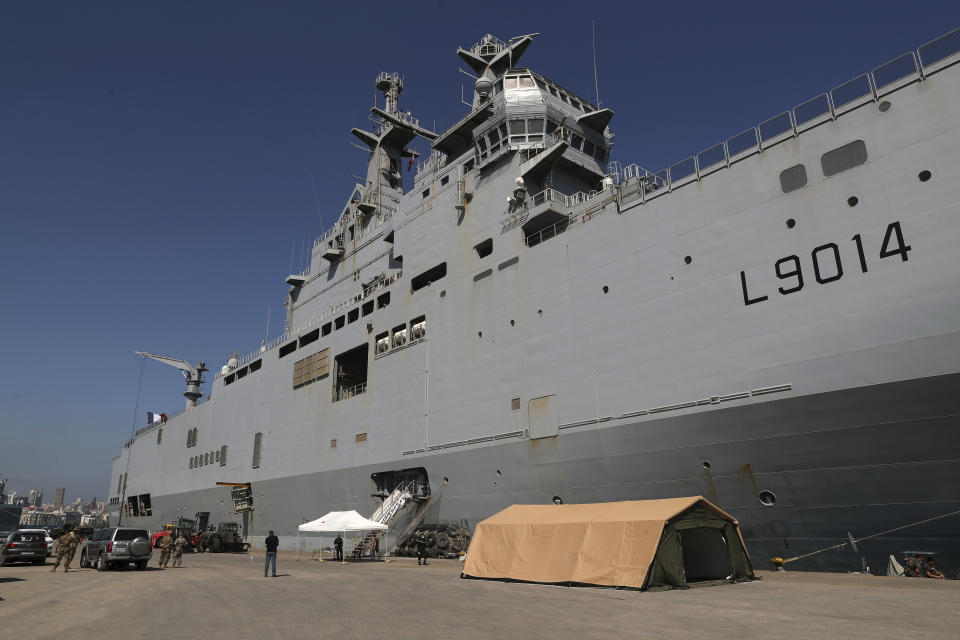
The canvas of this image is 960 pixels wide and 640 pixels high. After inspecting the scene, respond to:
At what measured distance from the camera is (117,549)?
18.7 metres

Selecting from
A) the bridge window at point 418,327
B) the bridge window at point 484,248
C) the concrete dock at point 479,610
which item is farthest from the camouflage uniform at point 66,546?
the bridge window at point 484,248

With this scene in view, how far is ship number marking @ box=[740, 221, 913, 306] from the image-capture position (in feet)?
40.9

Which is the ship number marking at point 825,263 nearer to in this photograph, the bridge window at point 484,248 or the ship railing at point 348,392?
the bridge window at point 484,248

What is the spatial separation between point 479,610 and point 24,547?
2008 centimetres

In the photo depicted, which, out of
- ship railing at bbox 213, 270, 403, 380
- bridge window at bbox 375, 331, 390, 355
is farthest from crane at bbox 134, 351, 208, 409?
bridge window at bbox 375, 331, 390, 355

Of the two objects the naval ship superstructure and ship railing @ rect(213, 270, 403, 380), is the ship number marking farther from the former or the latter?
ship railing @ rect(213, 270, 403, 380)

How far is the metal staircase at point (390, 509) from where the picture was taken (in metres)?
23.1

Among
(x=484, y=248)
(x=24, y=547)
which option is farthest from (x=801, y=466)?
(x=24, y=547)

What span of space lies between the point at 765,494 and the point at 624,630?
810 cm

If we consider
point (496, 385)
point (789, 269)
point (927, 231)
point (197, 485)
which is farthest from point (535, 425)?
point (197, 485)

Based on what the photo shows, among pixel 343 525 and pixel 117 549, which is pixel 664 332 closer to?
pixel 343 525

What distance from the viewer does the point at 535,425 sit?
61.7 ft

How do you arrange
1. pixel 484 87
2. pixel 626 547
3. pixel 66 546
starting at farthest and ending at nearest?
pixel 484 87, pixel 66 546, pixel 626 547

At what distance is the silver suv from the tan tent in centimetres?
1167
